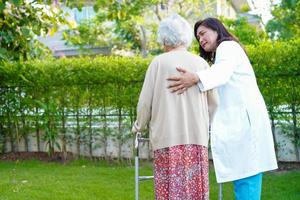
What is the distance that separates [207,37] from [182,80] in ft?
1.34

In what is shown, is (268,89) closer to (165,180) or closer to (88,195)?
(88,195)

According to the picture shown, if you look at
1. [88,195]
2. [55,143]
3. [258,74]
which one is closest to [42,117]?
[55,143]

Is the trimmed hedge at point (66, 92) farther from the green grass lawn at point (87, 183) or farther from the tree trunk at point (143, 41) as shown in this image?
the tree trunk at point (143, 41)

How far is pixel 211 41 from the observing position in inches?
128

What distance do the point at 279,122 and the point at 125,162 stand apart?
2.33 meters

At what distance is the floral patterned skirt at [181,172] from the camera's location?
3.18 m

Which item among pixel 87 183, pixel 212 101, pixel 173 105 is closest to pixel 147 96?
pixel 173 105

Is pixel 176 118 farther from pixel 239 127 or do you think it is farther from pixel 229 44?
pixel 229 44

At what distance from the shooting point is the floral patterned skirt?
Answer: 10.4ft

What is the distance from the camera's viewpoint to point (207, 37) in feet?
10.7

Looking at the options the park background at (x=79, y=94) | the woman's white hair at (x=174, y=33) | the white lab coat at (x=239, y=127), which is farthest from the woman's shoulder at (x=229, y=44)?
the park background at (x=79, y=94)

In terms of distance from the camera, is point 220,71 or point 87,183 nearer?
point 220,71

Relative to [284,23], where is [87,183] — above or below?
below

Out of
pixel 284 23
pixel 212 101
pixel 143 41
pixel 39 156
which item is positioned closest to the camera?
pixel 212 101
